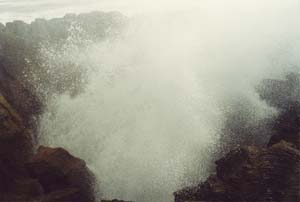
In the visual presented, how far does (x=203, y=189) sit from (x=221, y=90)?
6.87m

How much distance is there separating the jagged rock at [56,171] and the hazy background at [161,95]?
175cm

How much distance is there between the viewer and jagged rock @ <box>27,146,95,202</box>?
11391mm

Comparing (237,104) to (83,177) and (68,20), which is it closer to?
(83,177)

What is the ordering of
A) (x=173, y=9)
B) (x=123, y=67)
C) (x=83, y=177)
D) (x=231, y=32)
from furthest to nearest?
1. (x=173, y=9)
2. (x=231, y=32)
3. (x=123, y=67)
4. (x=83, y=177)

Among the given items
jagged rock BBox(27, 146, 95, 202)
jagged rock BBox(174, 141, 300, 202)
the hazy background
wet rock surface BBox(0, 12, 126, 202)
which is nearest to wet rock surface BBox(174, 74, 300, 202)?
jagged rock BBox(174, 141, 300, 202)

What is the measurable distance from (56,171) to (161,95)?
676cm

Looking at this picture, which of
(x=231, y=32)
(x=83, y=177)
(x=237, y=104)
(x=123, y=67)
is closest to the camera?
(x=83, y=177)

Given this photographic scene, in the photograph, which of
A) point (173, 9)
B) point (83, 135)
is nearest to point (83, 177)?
point (83, 135)

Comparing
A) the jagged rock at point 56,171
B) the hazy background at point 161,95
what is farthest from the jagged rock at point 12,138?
the hazy background at point 161,95

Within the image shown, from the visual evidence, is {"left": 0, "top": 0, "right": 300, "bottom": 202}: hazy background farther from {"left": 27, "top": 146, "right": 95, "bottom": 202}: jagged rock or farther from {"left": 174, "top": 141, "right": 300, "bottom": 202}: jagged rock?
{"left": 174, "top": 141, "right": 300, "bottom": 202}: jagged rock

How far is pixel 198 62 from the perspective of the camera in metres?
19.1

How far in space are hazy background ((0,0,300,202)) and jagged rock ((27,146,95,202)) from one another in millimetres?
1748

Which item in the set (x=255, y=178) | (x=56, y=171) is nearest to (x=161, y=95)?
(x=56, y=171)

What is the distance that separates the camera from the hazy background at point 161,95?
14.1 meters
